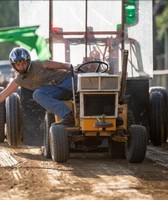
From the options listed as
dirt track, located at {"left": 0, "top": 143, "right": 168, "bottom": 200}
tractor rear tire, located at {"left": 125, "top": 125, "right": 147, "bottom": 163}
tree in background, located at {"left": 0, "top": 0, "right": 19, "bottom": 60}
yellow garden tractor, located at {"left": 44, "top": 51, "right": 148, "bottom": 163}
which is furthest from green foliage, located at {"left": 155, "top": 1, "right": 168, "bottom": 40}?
tractor rear tire, located at {"left": 125, "top": 125, "right": 147, "bottom": 163}

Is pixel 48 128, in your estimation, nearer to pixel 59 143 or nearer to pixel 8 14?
pixel 59 143

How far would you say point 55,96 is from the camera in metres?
11.4

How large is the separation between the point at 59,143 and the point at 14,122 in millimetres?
2097

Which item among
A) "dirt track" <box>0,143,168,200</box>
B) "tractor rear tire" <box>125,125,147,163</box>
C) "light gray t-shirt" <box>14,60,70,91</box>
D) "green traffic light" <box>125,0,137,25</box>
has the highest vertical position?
"green traffic light" <box>125,0,137,25</box>

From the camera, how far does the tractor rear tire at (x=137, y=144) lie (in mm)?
10523

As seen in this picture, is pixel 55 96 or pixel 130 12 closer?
pixel 55 96

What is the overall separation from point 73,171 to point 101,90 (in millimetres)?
1323

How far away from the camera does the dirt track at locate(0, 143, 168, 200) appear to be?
8.06m

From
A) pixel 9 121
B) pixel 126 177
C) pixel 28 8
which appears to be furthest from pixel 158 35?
pixel 126 177

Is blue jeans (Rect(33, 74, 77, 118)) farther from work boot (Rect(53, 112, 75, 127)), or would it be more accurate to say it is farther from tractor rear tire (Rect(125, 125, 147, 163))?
tractor rear tire (Rect(125, 125, 147, 163))

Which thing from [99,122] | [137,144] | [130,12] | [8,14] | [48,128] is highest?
[8,14]

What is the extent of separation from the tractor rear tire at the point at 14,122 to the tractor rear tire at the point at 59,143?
189cm

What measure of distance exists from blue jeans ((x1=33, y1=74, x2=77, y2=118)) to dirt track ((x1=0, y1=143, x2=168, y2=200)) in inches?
28.0

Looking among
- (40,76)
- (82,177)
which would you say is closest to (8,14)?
(40,76)
